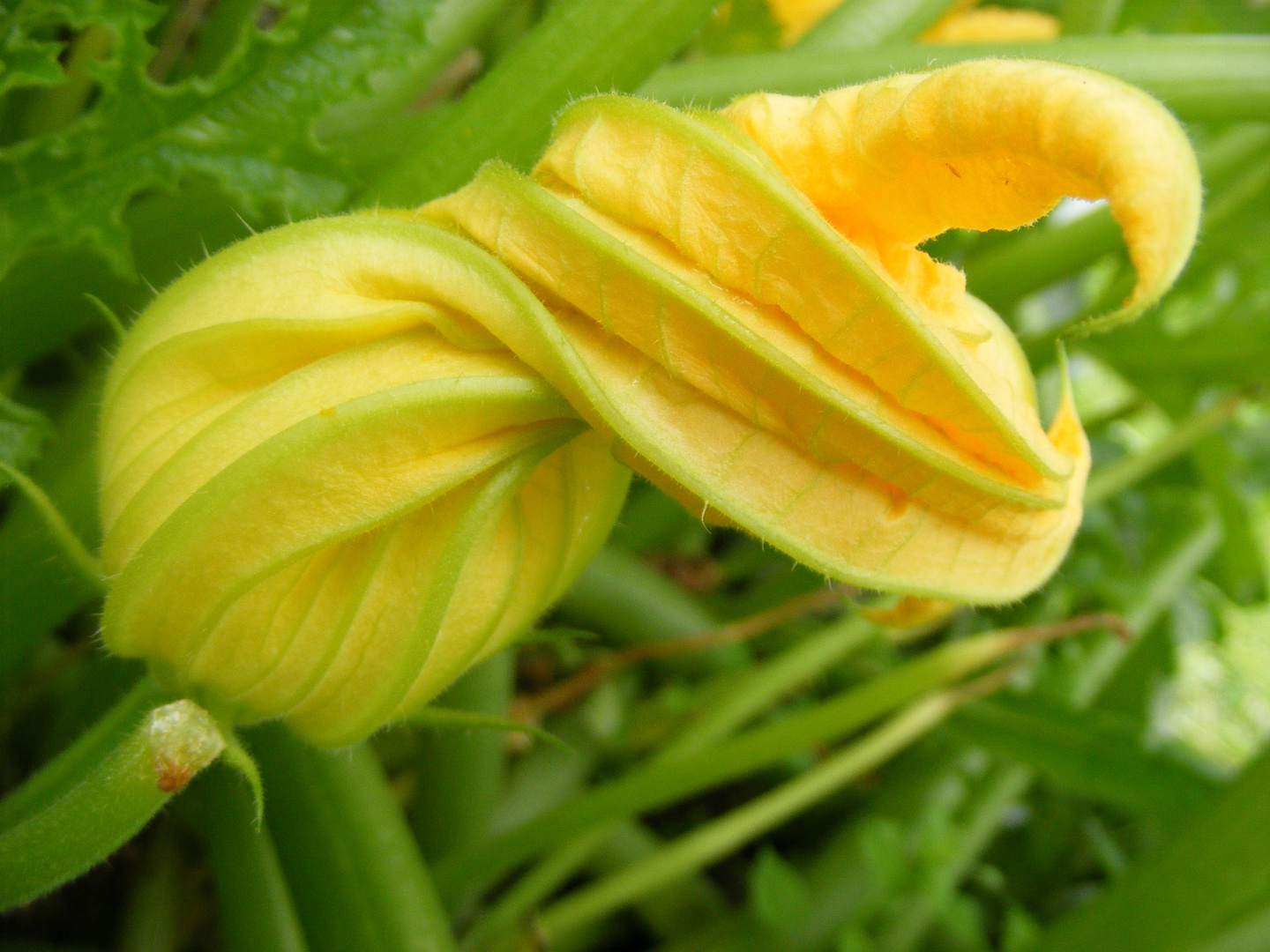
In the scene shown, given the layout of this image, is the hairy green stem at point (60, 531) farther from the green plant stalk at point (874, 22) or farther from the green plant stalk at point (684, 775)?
the green plant stalk at point (874, 22)

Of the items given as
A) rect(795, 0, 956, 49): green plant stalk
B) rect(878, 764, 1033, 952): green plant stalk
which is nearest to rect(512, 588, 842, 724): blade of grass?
rect(878, 764, 1033, 952): green plant stalk

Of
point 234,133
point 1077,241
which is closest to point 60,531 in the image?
point 234,133

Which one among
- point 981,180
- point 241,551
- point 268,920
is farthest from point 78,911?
point 981,180

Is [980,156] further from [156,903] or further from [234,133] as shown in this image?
[156,903]

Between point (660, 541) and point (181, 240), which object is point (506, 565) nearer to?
point (181, 240)

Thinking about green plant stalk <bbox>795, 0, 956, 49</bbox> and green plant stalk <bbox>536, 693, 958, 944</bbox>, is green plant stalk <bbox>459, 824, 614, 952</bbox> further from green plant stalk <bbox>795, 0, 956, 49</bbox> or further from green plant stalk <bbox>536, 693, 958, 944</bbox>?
green plant stalk <bbox>795, 0, 956, 49</bbox>
